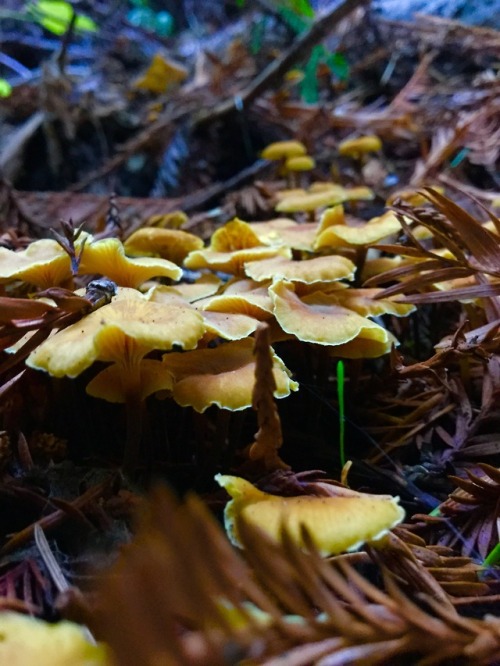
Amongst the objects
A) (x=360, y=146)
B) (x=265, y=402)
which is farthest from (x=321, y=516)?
(x=360, y=146)

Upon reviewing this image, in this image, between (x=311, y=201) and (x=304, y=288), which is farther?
(x=311, y=201)

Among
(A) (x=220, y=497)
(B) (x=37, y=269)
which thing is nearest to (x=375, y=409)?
(A) (x=220, y=497)

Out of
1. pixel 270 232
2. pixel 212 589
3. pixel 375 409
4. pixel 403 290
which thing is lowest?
pixel 375 409

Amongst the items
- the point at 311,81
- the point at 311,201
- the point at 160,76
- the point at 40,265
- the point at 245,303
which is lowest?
the point at 245,303

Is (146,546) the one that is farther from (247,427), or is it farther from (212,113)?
(212,113)

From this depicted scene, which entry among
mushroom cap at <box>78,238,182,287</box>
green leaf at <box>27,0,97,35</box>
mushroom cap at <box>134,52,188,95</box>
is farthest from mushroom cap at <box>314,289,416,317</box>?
green leaf at <box>27,0,97,35</box>

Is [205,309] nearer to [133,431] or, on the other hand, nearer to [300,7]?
[133,431]
